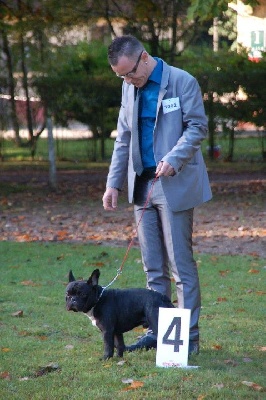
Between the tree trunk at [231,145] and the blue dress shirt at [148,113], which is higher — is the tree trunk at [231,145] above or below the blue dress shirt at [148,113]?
below

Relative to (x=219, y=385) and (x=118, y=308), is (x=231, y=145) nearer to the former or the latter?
(x=118, y=308)

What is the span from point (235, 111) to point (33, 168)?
4784 millimetres

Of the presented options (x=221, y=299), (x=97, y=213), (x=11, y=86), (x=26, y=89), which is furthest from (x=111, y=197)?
(x=26, y=89)

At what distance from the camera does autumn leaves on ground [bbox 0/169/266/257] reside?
39.5 ft

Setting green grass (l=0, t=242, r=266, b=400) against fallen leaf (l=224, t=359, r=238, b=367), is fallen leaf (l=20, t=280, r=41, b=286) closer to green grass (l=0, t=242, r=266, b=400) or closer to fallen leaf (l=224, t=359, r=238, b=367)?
green grass (l=0, t=242, r=266, b=400)

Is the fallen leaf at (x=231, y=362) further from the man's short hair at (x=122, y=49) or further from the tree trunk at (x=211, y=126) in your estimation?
the tree trunk at (x=211, y=126)

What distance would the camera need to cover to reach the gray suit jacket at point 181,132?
5.63 meters

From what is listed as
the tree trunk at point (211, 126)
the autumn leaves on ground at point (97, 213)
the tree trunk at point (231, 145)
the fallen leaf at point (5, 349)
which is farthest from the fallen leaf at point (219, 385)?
the tree trunk at point (231, 145)

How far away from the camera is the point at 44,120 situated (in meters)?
17.2

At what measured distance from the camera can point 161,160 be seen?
557 cm

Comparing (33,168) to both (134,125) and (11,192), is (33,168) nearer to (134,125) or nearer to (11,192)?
(11,192)

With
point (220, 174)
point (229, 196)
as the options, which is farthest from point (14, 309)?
point (220, 174)

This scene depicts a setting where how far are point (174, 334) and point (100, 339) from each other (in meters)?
1.27

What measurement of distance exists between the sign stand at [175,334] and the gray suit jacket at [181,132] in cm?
69
